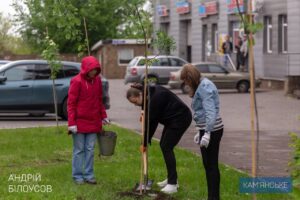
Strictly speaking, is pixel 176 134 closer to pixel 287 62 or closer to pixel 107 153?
pixel 107 153

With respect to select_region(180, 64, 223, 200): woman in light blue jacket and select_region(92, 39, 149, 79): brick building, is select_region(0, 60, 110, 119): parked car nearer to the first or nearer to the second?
select_region(180, 64, 223, 200): woman in light blue jacket

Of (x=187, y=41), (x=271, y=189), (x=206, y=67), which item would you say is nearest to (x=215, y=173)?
(x=271, y=189)

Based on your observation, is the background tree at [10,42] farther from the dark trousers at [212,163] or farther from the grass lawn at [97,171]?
the dark trousers at [212,163]

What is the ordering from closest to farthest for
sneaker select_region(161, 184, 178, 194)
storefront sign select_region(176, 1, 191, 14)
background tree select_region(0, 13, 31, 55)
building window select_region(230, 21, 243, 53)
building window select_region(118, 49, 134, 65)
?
1. sneaker select_region(161, 184, 178, 194)
2. building window select_region(230, 21, 243, 53)
3. storefront sign select_region(176, 1, 191, 14)
4. building window select_region(118, 49, 134, 65)
5. background tree select_region(0, 13, 31, 55)

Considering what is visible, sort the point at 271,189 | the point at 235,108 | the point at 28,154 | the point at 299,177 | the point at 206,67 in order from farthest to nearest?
1. the point at 206,67
2. the point at 235,108
3. the point at 28,154
4. the point at 271,189
5. the point at 299,177

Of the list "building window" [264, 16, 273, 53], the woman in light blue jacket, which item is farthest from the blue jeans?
"building window" [264, 16, 273, 53]

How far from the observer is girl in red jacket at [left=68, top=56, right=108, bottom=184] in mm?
10711

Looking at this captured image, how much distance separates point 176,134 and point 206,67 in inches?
1046

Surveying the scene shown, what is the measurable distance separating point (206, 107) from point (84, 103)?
215cm

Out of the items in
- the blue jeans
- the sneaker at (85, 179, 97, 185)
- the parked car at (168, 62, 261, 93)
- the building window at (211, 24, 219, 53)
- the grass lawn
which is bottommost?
the parked car at (168, 62, 261, 93)

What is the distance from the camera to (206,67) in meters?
36.8

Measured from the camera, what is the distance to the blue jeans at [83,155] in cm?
1089

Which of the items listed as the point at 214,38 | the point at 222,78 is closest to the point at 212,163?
the point at 222,78

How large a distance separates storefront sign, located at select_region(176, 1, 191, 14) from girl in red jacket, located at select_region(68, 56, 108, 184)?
4373 cm
